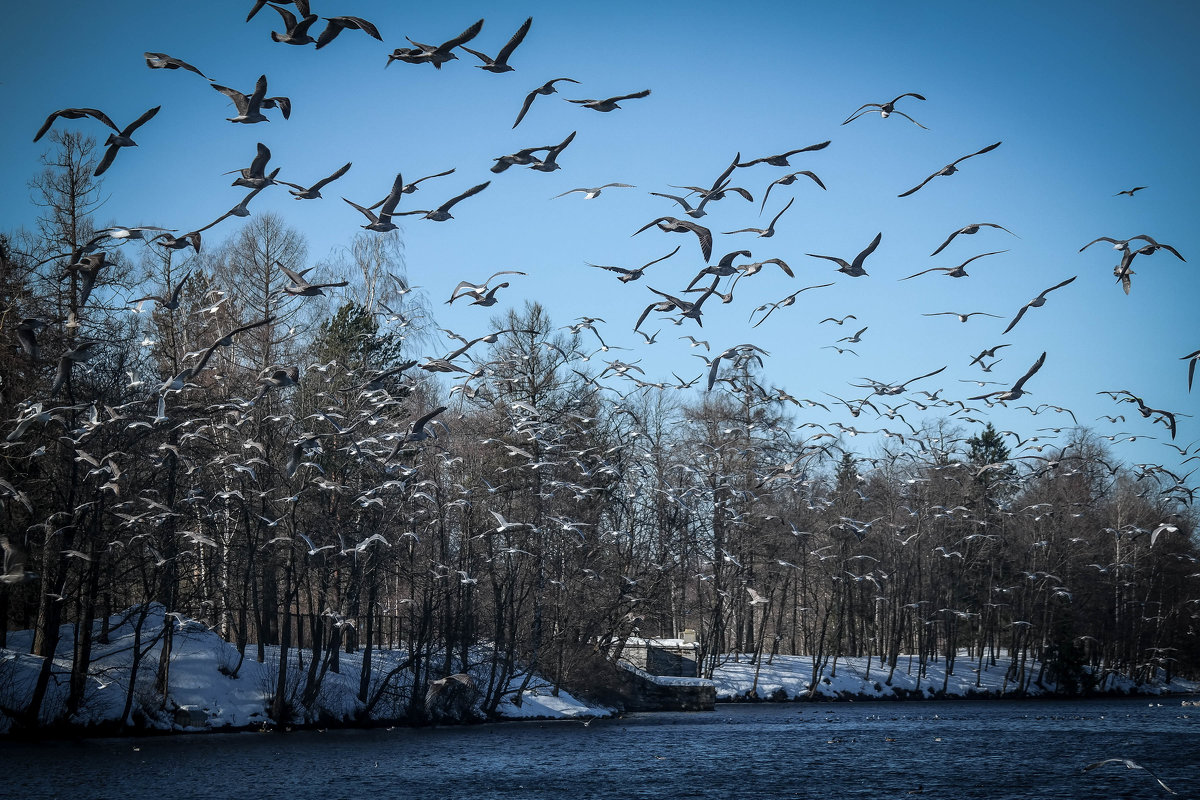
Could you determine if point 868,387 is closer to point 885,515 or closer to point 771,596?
point 771,596

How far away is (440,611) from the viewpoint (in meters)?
31.7

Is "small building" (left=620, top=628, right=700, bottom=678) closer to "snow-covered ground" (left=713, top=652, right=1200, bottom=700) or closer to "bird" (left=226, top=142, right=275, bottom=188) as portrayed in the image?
"snow-covered ground" (left=713, top=652, right=1200, bottom=700)

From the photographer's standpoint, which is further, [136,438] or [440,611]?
[440,611]

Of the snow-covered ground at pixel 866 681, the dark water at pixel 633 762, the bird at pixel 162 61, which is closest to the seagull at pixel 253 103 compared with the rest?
the bird at pixel 162 61

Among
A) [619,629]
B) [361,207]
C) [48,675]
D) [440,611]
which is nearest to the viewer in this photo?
[361,207]

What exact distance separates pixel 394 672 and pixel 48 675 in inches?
373

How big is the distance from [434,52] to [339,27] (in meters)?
1.00

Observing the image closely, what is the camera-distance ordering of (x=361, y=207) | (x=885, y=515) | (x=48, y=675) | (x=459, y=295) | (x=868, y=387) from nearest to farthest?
(x=361, y=207), (x=459, y=295), (x=48, y=675), (x=868, y=387), (x=885, y=515)

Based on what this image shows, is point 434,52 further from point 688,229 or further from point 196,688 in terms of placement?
point 196,688

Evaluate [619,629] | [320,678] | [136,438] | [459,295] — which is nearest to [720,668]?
[619,629]

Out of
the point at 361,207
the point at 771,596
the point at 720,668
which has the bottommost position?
the point at 720,668

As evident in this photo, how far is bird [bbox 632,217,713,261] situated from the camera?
42.1 ft

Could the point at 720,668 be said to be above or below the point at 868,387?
below

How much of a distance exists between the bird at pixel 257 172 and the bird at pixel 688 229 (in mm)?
4582
